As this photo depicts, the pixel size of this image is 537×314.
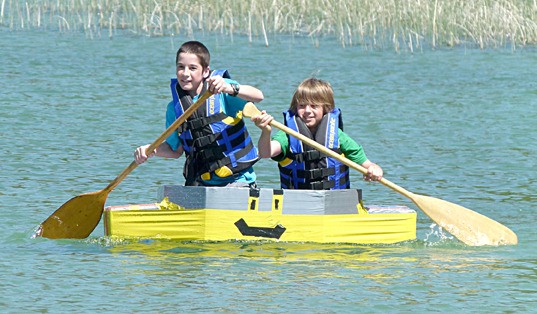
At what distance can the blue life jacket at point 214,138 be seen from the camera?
289 inches

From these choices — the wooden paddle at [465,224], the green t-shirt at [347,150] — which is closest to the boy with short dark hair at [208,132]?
the green t-shirt at [347,150]

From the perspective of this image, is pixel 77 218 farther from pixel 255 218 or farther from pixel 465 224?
pixel 465 224

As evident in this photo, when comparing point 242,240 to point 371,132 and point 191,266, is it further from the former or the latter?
point 371,132

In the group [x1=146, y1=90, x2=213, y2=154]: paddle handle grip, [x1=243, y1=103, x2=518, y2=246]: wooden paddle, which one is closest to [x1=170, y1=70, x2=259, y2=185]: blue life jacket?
[x1=146, y1=90, x2=213, y2=154]: paddle handle grip

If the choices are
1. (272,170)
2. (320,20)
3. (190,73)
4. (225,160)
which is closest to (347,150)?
(225,160)

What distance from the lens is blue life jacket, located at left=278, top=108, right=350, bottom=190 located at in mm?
7465

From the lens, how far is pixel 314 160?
24.6ft

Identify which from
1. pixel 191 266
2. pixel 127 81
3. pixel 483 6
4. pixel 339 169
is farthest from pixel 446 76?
pixel 191 266

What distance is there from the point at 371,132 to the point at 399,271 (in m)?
5.35

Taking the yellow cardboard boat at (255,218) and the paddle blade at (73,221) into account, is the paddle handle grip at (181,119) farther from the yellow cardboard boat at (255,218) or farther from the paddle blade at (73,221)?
the paddle blade at (73,221)

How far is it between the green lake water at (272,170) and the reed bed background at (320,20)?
361 millimetres

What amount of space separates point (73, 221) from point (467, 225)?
228cm

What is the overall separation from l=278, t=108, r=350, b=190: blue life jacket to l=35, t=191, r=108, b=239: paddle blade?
114cm

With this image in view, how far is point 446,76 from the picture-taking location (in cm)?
1582
